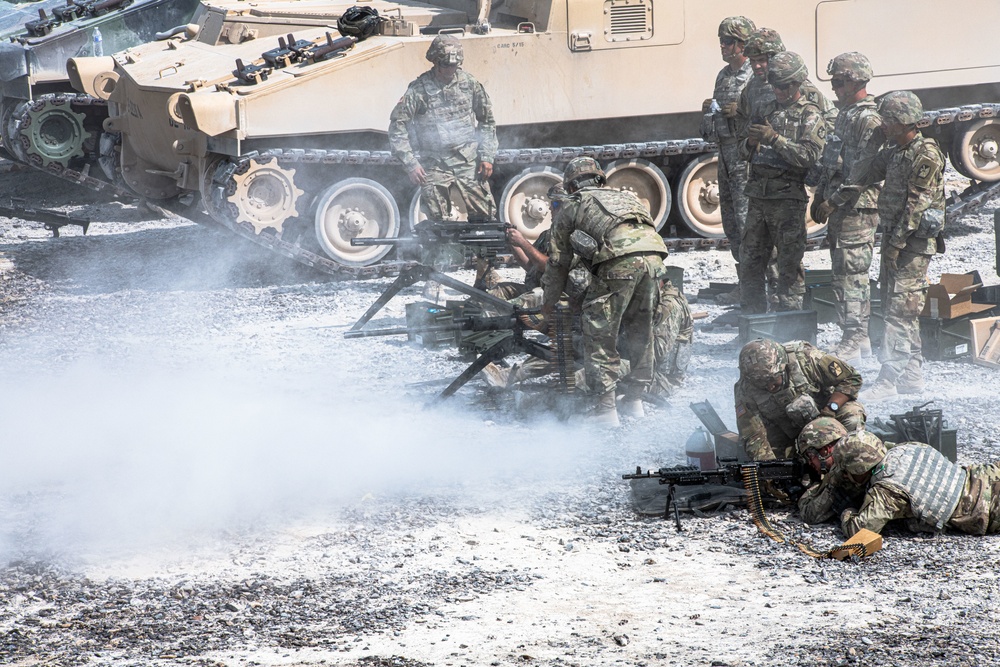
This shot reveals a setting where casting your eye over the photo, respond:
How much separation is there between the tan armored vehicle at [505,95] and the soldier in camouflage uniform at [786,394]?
6.02 meters

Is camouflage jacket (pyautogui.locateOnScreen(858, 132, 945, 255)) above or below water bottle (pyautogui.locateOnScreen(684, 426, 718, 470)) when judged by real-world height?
above

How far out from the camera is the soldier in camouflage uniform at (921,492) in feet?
19.1

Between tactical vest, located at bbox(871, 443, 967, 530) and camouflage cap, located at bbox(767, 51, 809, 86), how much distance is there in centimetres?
369

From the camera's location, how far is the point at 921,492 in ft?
19.1

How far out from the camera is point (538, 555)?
5977mm

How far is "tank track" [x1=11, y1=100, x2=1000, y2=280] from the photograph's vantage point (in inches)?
458

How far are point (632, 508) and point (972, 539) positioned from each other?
1.65 m

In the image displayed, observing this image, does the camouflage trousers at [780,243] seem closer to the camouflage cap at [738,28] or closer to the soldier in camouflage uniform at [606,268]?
the camouflage cap at [738,28]

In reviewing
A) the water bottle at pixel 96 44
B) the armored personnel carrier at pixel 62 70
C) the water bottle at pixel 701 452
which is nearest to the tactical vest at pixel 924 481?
the water bottle at pixel 701 452

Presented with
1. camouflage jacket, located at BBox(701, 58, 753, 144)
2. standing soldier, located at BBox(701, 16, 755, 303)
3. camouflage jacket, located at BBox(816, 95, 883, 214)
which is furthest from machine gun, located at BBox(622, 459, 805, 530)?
camouflage jacket, located at BBox(701, 58, 753, 144)

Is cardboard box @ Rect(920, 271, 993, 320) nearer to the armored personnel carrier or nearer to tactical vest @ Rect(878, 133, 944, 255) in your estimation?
tactical vest @ Rect(878, 133, 944, 255)

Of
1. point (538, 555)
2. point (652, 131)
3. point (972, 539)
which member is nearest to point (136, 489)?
point (538, 555)

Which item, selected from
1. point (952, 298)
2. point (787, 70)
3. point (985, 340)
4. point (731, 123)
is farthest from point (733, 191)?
point (985, 340)

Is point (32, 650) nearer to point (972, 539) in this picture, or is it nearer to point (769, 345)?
point (769, 345)
